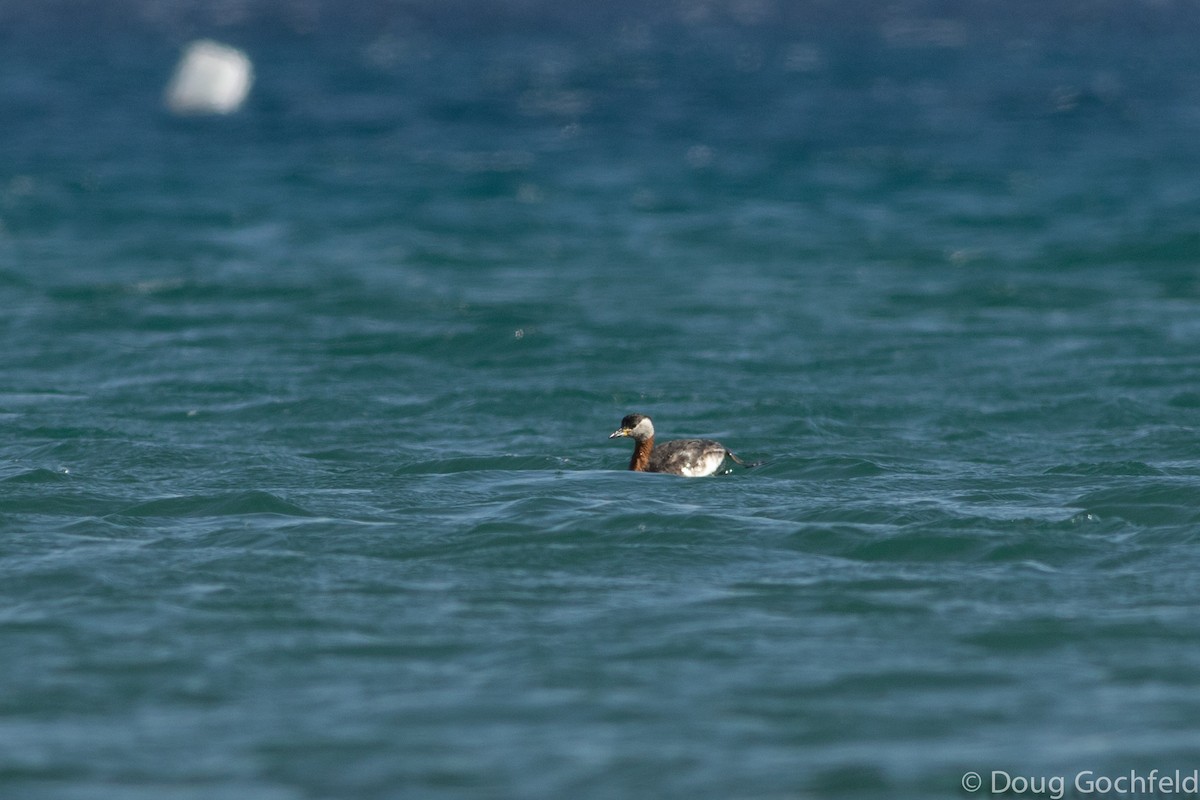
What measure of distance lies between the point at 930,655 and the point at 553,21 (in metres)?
73.4

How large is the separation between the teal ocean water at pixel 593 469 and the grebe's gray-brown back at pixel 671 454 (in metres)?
0.30

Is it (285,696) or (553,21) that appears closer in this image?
(285,696)

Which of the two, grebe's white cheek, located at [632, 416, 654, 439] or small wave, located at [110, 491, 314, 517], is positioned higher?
grebe's white cheek, located at [632, 416, 654, 439]

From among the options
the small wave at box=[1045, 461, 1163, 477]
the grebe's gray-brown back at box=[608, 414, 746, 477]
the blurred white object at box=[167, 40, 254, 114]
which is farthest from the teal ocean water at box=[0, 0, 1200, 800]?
the blurred white object at box=[167, 40, 254, 114]

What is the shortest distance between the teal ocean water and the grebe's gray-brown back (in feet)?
0.98

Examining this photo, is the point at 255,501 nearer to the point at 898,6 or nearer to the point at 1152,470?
the point at 1152,470

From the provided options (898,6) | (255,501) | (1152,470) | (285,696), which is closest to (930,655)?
(285,696)

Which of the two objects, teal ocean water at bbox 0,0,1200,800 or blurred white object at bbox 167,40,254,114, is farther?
blurred white object at bbox 167,40,254,114

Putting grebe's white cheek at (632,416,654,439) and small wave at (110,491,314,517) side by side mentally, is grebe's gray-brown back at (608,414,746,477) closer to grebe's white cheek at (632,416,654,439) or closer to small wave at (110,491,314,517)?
grebe's white cheek at (632,416,654,439)

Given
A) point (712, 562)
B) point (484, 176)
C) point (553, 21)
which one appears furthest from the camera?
point (553, 21)

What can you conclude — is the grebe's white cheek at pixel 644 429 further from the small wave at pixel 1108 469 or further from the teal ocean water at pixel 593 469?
the small wave at pixel 1108 469

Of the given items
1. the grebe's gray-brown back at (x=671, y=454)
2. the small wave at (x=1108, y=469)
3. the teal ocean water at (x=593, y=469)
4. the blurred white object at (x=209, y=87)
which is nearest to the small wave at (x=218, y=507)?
the teal ocean water at (x=593, y=469)

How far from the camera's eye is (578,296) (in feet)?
68.4

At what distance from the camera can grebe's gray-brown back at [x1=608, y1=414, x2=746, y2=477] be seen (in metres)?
12.7
